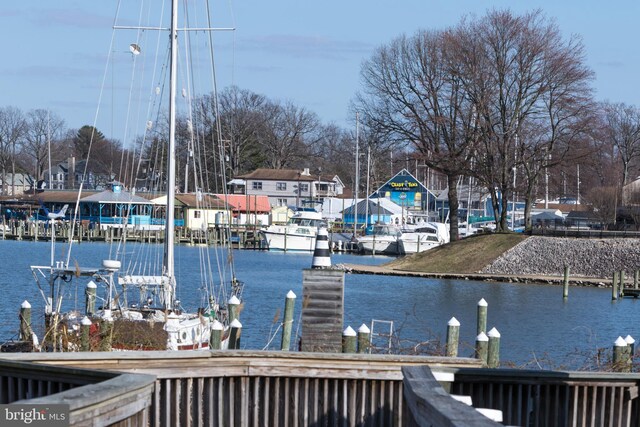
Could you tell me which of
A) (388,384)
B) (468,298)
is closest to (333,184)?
(468,298)

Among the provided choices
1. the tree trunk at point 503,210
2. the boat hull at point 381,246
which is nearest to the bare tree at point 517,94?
the tree trunk at point 503,210

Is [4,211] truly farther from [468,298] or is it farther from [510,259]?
[468,298]

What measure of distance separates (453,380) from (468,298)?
36339 millimetres

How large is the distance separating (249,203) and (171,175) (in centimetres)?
7485

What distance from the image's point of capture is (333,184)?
404 feet

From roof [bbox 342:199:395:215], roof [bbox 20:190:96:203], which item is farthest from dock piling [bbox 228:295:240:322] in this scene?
roof [bbox 20:190:96:203]

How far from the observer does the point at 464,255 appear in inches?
2328

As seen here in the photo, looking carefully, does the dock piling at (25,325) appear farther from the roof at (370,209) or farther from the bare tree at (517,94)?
the roof at (370,209)

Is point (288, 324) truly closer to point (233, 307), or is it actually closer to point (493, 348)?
point (233, 307)

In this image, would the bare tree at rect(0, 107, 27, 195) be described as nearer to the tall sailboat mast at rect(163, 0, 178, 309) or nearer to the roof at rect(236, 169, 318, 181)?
the roof at rect(236, 169, 318, 181)

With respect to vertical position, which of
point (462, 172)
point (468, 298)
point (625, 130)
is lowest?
point (468, 298)

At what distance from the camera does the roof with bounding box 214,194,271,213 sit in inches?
3890

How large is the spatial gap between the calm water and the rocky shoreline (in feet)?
16.2

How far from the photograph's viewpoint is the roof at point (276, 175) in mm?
114131
